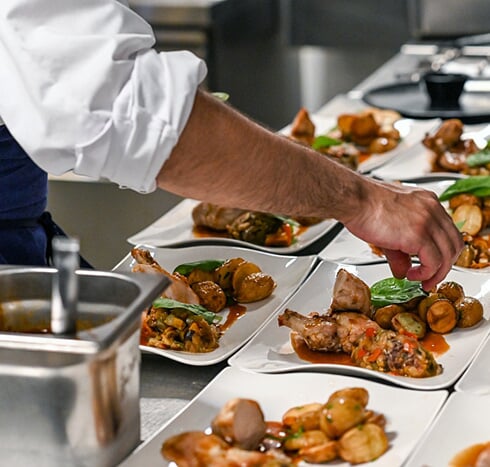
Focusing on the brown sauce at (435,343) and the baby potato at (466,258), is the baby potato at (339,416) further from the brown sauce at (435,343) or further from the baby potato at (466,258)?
the baby potato at (466,258)

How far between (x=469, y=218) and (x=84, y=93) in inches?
43.1

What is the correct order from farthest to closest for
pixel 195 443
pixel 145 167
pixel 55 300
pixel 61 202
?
pixel 61 202
pixel 145 167
pixel 195 443
pixel 55 300

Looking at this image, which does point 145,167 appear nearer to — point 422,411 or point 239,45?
point 422,411

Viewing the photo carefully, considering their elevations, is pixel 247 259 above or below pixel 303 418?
below

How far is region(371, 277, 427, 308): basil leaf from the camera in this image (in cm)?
180

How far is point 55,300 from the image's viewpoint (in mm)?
1224

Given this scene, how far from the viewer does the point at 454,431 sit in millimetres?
1420

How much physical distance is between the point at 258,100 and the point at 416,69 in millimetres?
1720

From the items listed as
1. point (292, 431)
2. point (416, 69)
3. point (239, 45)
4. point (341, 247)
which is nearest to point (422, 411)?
point (292, 431)

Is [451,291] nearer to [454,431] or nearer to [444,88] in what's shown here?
[454,431]

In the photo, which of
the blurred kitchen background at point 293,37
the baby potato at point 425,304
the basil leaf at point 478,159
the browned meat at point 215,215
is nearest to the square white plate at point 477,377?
the baby potato at point 425,304

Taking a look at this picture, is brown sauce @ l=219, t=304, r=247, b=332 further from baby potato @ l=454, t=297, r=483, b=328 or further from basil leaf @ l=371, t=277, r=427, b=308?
baby potato @ l=454, t=297, r=483, b=328

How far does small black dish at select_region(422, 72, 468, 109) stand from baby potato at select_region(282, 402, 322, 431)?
181 cm

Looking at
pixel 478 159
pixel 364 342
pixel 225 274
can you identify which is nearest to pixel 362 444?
pixel 364 342
